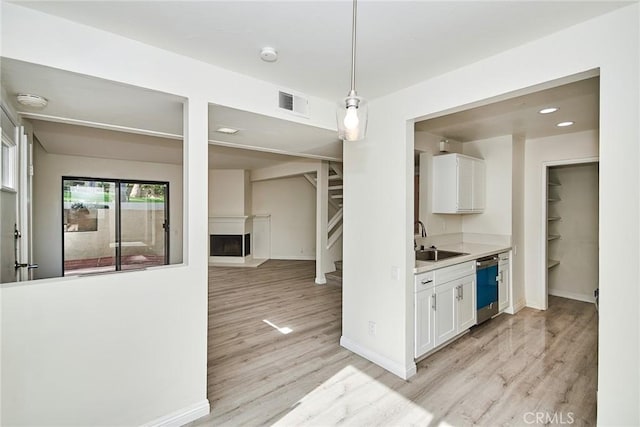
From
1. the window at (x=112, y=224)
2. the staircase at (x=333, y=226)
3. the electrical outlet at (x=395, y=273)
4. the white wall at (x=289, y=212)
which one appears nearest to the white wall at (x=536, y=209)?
the electrical outlet at (x=395, y=273)

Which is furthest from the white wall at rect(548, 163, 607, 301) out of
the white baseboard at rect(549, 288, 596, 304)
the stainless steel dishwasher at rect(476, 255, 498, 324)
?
the stainless steel dishwasher at rect(476, 255, 498, 324)

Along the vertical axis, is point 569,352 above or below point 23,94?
below

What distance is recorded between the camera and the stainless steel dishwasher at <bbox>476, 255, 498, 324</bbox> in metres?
3.65

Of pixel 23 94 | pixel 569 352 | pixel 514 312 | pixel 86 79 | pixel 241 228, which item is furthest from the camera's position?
pixel 241 228

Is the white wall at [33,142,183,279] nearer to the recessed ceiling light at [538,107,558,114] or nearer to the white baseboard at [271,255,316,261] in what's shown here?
the white baseboard at [271,255,316,261]

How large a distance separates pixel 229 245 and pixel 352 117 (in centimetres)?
727

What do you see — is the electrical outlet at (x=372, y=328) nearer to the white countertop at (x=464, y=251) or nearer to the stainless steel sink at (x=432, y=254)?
the white countertop at (x=464, y=251)

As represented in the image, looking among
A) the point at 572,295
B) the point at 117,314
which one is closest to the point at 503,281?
the point at 572,295

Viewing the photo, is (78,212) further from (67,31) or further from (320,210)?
(67,31)

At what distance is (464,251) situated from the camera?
12.7 ft

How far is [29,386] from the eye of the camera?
165 centimetres

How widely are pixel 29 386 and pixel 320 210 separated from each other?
493 centimetres

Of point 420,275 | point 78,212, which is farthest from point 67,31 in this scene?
point 78,212

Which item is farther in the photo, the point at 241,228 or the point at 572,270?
the point at 241,228
